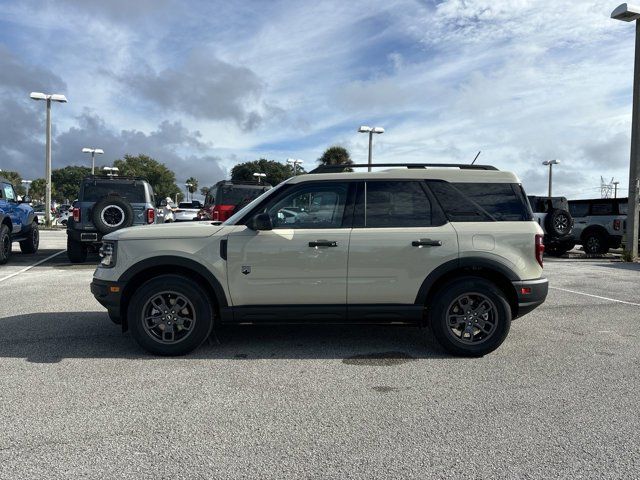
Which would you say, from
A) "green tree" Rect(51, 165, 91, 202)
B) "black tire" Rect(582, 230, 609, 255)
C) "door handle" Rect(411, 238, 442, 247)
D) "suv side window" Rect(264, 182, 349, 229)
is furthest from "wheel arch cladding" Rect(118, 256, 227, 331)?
"green tree" Rect(51, 165, 91, 202)

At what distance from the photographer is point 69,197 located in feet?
307

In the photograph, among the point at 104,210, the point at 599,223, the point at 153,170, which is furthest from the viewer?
the point at 153,170

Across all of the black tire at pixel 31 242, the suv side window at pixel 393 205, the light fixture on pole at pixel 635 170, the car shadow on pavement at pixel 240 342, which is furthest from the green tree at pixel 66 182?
the suv side window at pixel 393 205

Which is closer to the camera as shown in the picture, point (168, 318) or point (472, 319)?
point (168, 318)

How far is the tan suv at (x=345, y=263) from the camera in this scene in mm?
Answer: 4996

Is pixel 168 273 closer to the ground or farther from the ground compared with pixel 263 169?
closer to the ground

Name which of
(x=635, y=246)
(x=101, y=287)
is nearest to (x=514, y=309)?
(x=101, y=287)

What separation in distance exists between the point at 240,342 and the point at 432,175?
102 inches

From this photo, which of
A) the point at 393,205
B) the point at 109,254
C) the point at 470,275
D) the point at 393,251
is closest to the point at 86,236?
the point at 109,254

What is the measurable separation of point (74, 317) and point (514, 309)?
515 cm

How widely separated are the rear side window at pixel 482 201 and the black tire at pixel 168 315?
2.48m

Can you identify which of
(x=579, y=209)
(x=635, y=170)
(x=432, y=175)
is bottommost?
(x=432, y=175)

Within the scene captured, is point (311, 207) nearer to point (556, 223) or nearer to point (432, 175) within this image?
point (432, 175)

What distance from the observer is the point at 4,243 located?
12.2m
